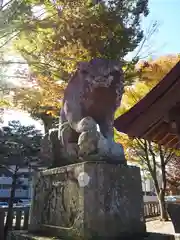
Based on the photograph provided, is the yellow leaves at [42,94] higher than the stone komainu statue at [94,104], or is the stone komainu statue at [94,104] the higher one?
the yellow leaves at [42,94]

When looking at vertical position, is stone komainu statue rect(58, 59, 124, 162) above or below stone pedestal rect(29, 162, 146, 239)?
above

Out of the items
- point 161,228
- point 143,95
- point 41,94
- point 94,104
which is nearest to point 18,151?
point 41,94

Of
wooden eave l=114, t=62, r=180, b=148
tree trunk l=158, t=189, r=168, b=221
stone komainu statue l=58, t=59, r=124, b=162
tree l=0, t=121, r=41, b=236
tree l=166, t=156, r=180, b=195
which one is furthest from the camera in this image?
tree l=166, t=156, r=180, b=195

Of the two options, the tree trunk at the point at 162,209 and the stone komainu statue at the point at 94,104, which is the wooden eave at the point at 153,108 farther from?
the tree trunk at the point at 162,209

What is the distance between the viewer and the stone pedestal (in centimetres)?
292

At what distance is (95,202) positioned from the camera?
2.96 metres

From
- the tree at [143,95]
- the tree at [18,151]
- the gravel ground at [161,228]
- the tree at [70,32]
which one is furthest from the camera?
the tree at [18,151]

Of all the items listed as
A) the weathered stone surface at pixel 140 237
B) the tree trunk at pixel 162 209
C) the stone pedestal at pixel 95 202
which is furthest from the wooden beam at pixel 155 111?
the tree trunk at pixel 162 209

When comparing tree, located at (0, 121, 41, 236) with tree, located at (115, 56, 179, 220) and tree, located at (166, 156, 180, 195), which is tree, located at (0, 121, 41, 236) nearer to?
tree, located at (115, 56, 179, 220)

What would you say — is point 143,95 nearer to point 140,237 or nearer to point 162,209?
point 162,209

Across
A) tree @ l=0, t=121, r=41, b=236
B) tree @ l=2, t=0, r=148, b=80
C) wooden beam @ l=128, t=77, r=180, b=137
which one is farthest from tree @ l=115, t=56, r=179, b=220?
wooden beam @ l=128, t=77, r=180, b=137

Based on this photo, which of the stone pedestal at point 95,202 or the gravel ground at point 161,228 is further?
the gravel ground at point 161,228

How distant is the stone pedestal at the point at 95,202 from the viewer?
2.92 metres

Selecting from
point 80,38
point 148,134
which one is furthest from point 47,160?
point 80,38
